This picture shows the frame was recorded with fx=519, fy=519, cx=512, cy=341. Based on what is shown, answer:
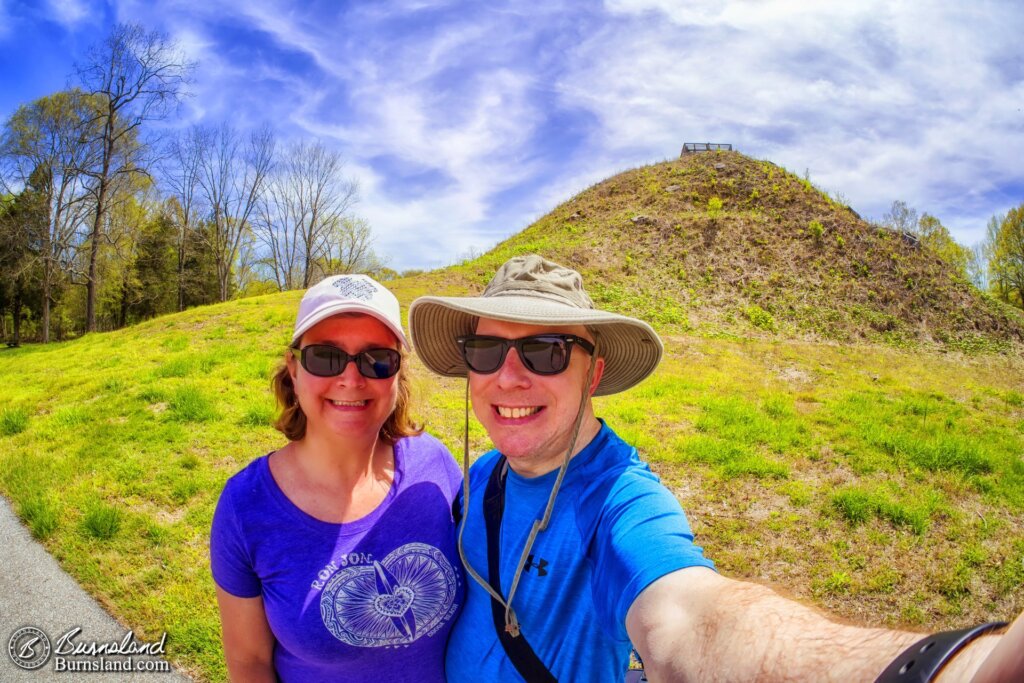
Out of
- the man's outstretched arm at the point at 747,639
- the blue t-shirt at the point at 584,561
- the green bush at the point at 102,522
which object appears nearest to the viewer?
the man's outstretched arm at the point at 747,639

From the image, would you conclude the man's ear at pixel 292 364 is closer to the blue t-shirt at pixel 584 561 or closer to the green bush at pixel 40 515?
the blue t-shirt at pixel 584 561

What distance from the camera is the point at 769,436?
7984 millimetres

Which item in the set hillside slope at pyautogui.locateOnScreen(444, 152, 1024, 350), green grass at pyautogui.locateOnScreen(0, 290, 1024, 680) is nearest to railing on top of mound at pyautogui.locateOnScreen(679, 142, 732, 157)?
hillside slope at pyautogui.locateOnScreen(444, 152, 1024, 350)

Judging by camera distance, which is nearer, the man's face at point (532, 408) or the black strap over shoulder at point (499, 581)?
the black strap over shoulder at point (499, 581)

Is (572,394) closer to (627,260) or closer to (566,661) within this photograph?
(566,661)

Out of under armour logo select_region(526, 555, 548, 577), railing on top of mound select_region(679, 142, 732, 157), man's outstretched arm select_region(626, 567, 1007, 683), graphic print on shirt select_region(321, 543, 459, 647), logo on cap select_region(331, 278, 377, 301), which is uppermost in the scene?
railing on top of mound select_region(679, 142, 732, 157)

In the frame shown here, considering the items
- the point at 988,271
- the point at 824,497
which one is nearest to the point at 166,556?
the point at 824,497

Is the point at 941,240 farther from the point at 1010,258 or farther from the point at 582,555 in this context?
the point at 582,555

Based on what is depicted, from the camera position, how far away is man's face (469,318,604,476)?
1.76 meters

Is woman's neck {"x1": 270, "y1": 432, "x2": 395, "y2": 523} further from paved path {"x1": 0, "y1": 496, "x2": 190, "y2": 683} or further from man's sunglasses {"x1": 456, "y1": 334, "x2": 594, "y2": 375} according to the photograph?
paved path {"x1": 0, "y1": 496, "x2": 190, "y2": 683}

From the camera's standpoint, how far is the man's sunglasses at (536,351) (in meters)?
1.81

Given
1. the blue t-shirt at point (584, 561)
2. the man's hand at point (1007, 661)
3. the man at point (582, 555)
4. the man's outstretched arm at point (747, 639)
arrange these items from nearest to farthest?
the man's hand at point (1007, 661), the man's outstretched arm at point (747, 639), the man at point (582, 555), the blue t-shirt at point (584, 561)

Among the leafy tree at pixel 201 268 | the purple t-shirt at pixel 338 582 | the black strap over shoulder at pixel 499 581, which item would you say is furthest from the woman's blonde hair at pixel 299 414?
the leafy tree at pixel 201 268

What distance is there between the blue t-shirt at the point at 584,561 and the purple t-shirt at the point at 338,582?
0.17 meters
